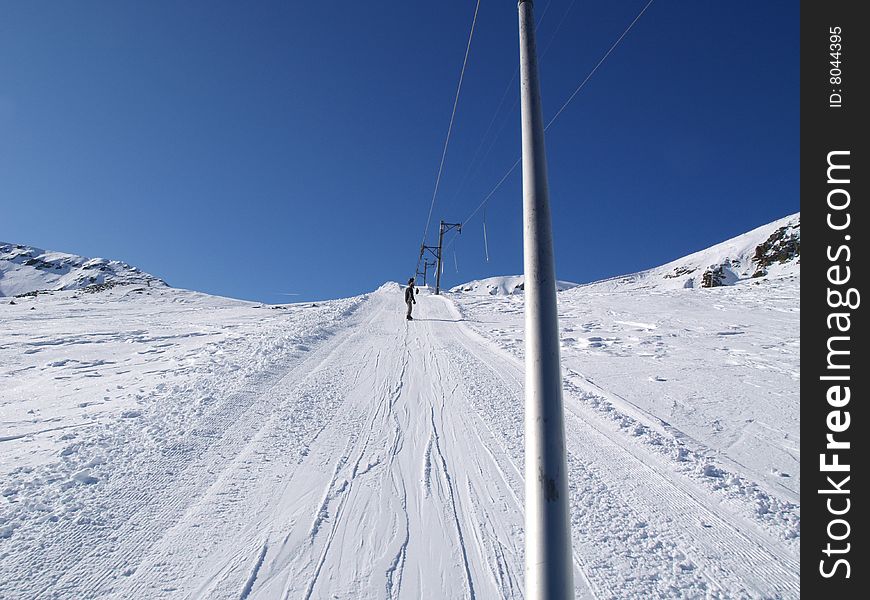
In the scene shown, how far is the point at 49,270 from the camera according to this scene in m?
171

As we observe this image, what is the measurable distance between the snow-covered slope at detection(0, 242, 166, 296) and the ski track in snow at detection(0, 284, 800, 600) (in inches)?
6973

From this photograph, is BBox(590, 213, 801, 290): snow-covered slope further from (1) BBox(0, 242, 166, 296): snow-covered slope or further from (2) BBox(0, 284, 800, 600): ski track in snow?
→ (1) BBox(0, 242, 166, 296): snow-covered slope

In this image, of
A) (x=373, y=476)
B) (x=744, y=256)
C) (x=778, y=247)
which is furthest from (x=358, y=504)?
(x=744, y=256)

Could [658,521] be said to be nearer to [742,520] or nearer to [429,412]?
[742,520]

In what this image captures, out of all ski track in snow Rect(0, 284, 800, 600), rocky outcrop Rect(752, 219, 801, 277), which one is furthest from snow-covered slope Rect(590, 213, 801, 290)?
ski track in snow Rect(0, 284, 800, 600)

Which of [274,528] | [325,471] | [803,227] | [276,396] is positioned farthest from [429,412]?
[803,227]

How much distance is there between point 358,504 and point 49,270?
24195 centimetres

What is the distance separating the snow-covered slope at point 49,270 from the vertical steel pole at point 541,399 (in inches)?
7125

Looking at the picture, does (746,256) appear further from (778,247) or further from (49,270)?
(49,270)

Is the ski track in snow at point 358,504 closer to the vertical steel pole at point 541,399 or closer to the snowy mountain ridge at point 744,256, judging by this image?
the vertical steel pole at point 541,399

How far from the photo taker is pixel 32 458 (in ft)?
13.2

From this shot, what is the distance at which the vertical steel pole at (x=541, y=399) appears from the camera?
1795mm

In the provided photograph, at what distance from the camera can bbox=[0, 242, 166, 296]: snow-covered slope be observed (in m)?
151

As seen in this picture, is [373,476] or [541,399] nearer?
[541,399]
